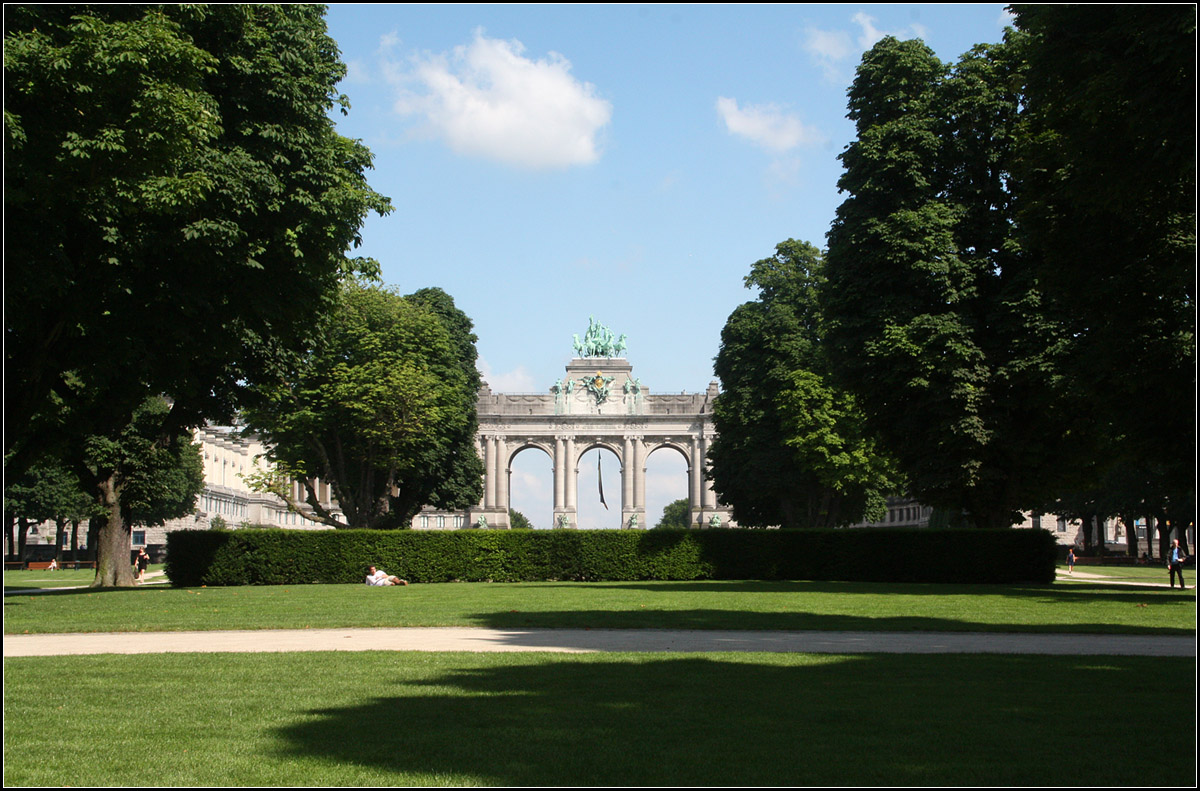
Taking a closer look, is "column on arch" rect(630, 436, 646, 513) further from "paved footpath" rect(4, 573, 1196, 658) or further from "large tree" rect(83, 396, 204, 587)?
"paved footpath" rect(4, 573, 1196, 658)

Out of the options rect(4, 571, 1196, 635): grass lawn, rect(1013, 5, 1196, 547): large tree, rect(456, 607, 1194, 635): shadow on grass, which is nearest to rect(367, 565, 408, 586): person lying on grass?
rect(4, 571, 1196, 635): grass lawn

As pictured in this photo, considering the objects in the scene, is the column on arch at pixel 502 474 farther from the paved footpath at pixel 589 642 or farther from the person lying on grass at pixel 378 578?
the paved footpath at pixel 589 642

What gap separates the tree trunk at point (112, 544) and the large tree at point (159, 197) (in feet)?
12.7

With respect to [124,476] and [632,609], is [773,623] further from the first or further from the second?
[124,476]

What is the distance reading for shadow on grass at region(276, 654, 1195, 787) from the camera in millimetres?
7094

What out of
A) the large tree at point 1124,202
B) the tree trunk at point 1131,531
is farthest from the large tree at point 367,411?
the tree trunk at point 1131,531

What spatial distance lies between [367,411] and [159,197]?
92.6 ft

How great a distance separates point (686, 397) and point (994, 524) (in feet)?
272

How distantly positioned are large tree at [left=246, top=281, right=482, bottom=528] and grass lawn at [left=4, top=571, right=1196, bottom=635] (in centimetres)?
1633

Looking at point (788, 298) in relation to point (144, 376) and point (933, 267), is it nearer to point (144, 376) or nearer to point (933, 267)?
point (933, 267)

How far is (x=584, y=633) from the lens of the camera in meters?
17.2

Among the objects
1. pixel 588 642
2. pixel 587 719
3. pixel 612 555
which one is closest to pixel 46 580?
pixel 612 555

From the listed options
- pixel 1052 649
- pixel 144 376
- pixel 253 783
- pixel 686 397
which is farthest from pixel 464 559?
pixel 686 397

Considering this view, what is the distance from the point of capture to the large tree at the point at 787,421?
164 ft
